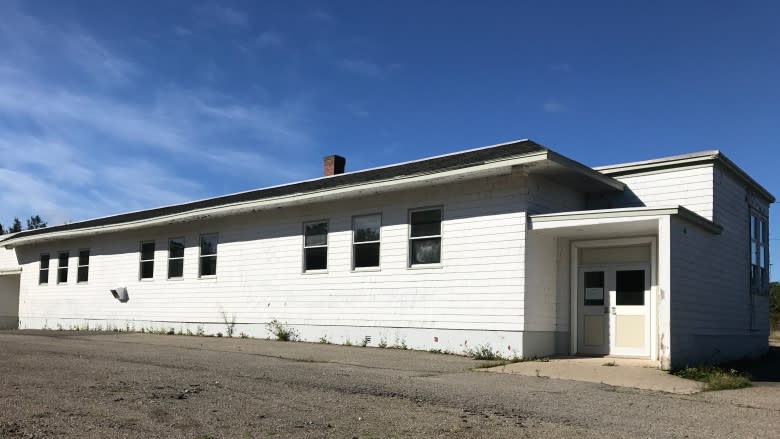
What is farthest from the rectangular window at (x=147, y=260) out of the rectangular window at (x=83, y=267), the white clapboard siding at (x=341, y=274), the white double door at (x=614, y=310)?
the white double door at (x=614, y=310)

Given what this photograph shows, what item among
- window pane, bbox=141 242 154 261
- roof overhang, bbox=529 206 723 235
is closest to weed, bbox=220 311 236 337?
window pane, bbox=141 242 154 261

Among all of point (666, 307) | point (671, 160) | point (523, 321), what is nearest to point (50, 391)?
point (523, 321)

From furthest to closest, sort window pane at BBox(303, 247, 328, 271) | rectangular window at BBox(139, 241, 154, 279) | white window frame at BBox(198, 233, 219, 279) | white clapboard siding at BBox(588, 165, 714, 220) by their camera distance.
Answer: rectangular window at BBox(139, 241, 154, 279) < white window frame at BBox(198, 233, 219, 279) < window pane at BBox(303, 247, 328, 271) < white clapboard siding at BBox(588, 165, 714, 220)

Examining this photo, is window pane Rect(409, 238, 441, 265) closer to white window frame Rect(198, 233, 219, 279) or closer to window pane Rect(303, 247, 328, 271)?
window pane Rect(303, 247, 328, 271)

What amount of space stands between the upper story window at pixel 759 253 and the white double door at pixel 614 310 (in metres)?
5.52

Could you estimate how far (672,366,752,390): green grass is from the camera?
35.9 feet

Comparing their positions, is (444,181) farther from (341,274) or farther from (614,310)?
(614,310)

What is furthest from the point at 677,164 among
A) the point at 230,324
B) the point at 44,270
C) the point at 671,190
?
the point at 44,270

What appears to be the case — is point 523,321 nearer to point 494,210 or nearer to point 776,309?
point 494,210

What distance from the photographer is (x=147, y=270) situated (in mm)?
23859

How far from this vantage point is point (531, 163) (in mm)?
13617

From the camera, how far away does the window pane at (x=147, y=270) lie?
932 inches

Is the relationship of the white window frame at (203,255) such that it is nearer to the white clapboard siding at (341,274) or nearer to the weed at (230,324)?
the white clapboard siding at (341,274)

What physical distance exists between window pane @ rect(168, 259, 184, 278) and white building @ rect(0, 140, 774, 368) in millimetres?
1530
